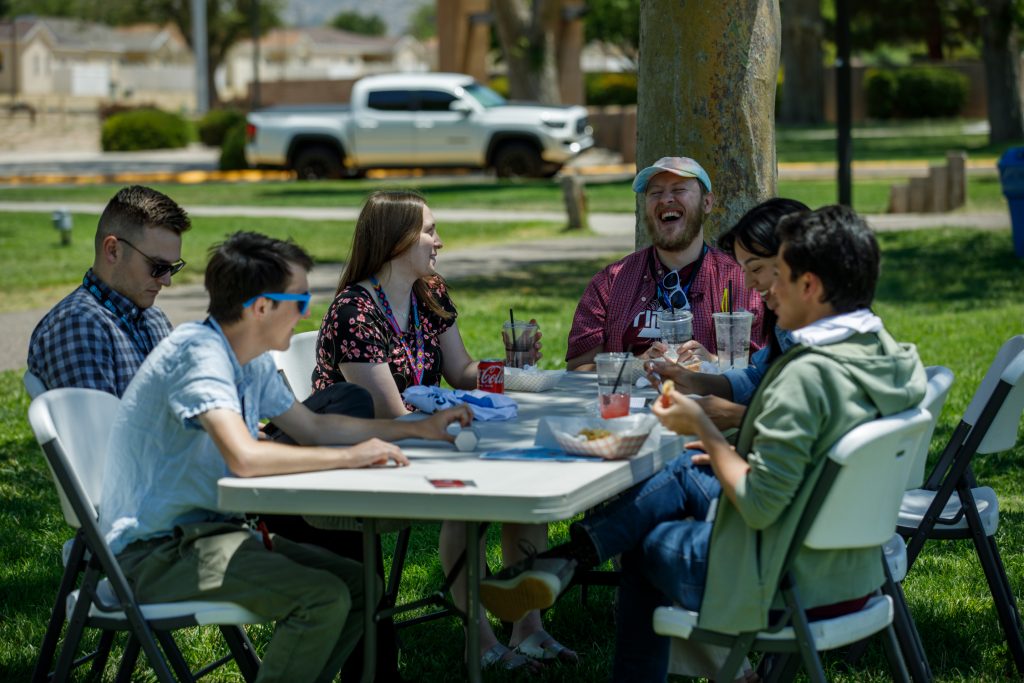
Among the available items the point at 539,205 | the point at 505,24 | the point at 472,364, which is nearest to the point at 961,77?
the point at 505,24

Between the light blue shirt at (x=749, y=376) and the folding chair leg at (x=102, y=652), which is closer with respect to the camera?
the folding chair leg at (x=102, y=652)

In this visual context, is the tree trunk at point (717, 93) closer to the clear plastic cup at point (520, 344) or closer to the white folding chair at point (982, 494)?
the clear plastic cup at point (520, 344)

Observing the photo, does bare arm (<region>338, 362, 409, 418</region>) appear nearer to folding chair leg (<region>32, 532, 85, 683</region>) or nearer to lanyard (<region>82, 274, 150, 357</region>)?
lanyard (<region>82, 274, 150, 357</region>)

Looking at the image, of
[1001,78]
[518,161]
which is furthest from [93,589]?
[1001,78]

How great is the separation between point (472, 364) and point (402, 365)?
0.43 m

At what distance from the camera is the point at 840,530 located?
3.38 meters

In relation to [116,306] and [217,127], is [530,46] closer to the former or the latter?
[217,127]

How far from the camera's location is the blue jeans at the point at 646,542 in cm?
375

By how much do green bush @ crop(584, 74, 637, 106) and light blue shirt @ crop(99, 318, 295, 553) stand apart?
46.0 m

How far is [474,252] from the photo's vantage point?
16906mm

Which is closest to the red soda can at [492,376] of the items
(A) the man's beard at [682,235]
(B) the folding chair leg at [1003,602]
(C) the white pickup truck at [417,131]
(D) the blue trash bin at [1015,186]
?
(A) the man's beard at [682,235]

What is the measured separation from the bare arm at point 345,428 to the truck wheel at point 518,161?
76.9ft

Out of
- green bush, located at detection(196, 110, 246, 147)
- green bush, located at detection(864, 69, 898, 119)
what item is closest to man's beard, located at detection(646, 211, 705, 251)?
green bush, located at detection(196, 110, 246, 147)

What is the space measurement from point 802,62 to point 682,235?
4195cm
